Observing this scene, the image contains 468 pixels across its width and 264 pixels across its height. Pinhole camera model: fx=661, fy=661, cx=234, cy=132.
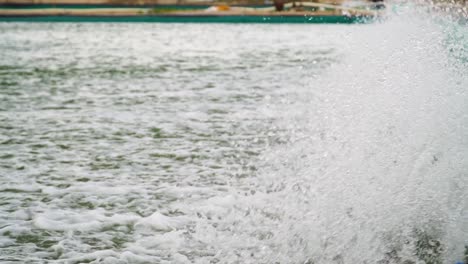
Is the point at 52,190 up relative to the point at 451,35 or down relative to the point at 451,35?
down

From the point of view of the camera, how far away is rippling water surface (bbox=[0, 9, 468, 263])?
5238 mm

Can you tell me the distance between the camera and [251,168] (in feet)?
24.6

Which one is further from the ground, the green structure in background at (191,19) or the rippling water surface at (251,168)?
the rippling water surface at (251,168)

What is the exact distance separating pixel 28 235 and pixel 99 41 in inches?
809

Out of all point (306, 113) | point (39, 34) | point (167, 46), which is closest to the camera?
point (306, 113)

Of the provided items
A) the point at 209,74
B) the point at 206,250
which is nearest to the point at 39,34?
the point at 209,74

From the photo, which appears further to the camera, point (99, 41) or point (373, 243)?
point (99, 41)

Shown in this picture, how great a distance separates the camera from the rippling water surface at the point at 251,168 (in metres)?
5.24

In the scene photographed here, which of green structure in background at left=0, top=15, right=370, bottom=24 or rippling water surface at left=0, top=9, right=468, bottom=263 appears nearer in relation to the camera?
rippling water surface at left=0, top=9, right=468, bottom=263

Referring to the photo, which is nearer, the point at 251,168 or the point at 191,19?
the point at 251,168

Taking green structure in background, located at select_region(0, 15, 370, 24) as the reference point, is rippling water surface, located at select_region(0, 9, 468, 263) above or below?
above

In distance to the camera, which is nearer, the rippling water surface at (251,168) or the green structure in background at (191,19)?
the rippling water surface at (251,168)

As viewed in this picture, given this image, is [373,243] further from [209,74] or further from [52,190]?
[209,74]

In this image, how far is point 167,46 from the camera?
23.1m
